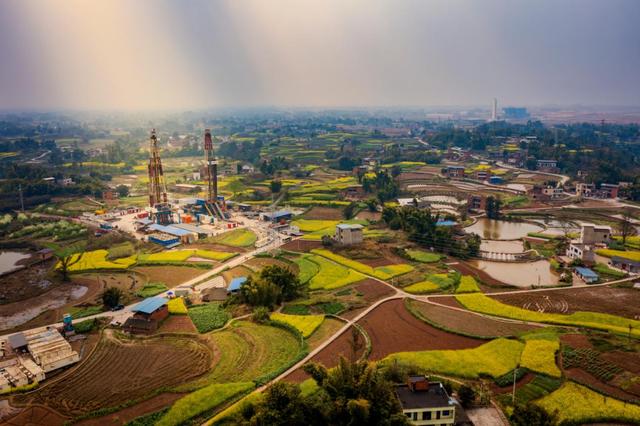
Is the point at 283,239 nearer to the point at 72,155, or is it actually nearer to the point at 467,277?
the point at 467,277

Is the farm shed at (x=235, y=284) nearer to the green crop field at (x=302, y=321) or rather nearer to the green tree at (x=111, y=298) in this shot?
the green crop field at (x=302, y=321)

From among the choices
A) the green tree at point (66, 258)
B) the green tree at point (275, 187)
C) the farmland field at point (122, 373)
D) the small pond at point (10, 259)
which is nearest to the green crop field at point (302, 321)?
the farmland field at point (122, 373)

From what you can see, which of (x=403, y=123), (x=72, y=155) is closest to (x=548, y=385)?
(x=72, y=155)

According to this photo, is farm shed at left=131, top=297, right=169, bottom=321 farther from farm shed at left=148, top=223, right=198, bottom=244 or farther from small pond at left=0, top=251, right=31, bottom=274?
small pond at left=0, top=251, right=31, bottom=274

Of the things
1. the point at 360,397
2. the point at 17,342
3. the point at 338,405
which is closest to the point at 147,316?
the point at 17,342

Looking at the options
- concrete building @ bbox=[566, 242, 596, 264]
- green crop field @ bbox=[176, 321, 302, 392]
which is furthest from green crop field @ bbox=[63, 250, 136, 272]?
concrete building @ bbox=[566, 242, 596, 264]

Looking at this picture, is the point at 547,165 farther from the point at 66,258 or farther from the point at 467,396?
the point at 66,258

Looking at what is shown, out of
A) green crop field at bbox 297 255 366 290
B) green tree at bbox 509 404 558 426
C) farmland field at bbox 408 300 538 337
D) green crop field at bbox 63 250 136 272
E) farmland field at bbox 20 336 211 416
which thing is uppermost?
green tree at bbox 509 404 558 426
